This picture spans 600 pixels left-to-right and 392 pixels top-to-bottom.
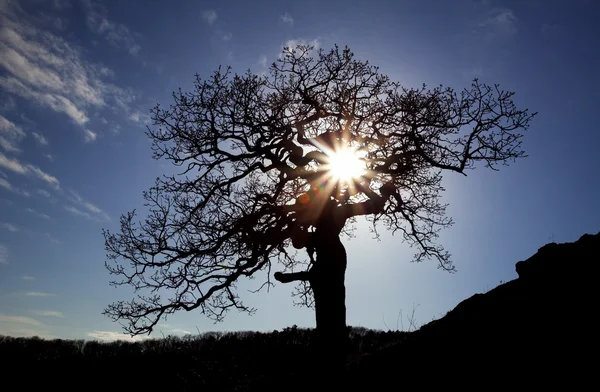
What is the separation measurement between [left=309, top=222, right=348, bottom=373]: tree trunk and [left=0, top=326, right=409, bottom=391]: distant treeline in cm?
61

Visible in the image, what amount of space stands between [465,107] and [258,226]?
308 inches

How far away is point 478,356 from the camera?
5.57m

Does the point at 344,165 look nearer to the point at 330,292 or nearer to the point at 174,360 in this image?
the point at 330,292

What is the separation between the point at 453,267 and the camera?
14.6 meters

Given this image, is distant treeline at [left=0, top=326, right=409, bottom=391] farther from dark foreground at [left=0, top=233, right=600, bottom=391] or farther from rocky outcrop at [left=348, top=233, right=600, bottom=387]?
rocky outcrop at [left=348, top=233, right=600, bottom=387]

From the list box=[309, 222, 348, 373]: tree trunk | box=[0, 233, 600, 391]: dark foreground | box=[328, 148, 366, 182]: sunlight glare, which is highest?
box=[328, 148, 366, 182]: sunlight glare

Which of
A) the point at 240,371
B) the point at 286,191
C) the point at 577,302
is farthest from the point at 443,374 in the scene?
the point at 286,191

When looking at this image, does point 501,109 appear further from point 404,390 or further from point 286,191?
point 404,390

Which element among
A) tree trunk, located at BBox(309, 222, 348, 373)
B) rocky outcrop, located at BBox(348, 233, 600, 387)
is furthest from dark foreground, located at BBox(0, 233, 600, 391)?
tree trunk, located at BBox(309, 222, 348, 373)

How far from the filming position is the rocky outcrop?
194 inches

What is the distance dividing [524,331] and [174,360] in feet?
33.3

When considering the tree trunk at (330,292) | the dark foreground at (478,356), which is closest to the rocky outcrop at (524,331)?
the dark foreground at (478,356)

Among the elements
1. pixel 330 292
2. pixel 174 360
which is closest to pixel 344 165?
pixel 330 292

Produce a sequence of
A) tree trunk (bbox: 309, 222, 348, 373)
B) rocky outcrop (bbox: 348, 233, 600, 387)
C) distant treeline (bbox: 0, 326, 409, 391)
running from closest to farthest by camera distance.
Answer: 1. rocky outcrop (bbox: 348, 233, 600, 387)
2. distant treeline (bbox: 0, 326, 409, 391)
3. tree trunk (bbox: 309, 222, 348, 373)
